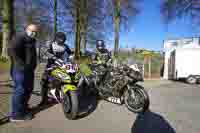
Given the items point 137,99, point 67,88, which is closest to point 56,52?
point 67,88

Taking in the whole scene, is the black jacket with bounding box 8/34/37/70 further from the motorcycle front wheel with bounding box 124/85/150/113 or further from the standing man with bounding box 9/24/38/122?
the motorcycle front wheel with bounding box 124/85/150/113

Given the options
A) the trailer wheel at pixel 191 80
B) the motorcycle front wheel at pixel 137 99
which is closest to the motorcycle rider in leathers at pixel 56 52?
the motorcycle front wheel at pixel 137 99

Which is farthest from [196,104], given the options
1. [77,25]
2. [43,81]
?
[77,25]

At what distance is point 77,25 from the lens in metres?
18.2

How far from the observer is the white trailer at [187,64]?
13.9 metres

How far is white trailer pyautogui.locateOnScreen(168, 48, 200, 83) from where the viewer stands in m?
13.9

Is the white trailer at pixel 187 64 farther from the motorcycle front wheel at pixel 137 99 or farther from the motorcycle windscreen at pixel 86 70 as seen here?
the motorcycle front wheel at pixel 137 99

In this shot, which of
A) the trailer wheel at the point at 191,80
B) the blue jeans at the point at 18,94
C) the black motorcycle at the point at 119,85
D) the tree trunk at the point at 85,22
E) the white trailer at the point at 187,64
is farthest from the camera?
the tree trunk at the point at 85,22

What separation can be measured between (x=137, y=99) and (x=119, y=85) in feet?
1.91

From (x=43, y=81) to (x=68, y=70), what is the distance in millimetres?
939

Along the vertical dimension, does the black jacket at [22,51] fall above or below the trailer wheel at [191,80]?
above

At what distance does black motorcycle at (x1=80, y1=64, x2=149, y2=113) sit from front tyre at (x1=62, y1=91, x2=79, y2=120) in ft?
3.79

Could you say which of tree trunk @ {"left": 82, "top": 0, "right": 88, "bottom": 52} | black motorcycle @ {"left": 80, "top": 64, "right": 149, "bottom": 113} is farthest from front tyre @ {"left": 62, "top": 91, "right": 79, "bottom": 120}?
tree trunk @ {"left": 82, "top": 0, "right": 88, "bottom": 52}

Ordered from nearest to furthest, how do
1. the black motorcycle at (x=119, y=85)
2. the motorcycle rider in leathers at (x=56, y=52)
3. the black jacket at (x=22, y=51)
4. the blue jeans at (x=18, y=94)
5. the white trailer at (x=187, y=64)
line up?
1. the black jacket at (x=22, y=51)
2. the blue jeans at (x=18, y=94)
3. the black motorcycle at (x=119, y=85)
4. the motorcycle rider in leathers at (x=56, y=52)
5. the white trailer at (x=187, y=64)
